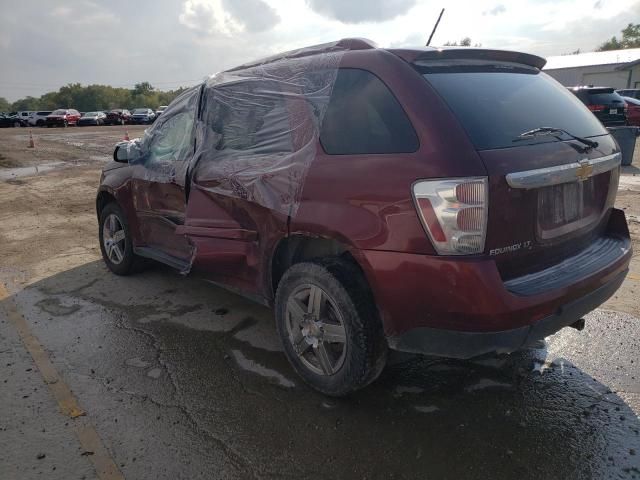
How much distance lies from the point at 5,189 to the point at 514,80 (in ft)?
36.3

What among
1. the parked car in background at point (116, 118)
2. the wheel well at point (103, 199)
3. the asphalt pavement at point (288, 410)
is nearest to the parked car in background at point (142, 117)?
the parked car in background at point (116, 118)

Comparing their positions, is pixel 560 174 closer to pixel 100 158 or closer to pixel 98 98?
pixel 100 158

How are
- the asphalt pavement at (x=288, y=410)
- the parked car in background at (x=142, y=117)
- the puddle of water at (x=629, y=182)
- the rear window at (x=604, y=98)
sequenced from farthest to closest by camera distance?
the parked car in background at (x=142, y=117) < the rear window at (x=604, y=98) < the puddle of water at (x=629, y=182) < the asphalt pavement at (x=288, y=410)

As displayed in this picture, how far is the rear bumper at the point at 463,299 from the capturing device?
225 centimetres

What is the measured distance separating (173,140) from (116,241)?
1420mm

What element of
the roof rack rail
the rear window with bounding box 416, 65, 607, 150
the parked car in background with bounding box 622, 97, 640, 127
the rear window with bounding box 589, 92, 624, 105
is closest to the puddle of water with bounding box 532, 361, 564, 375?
the rear window with bounding box 416, 65, 607, 150

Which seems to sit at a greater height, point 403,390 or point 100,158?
point 100,158

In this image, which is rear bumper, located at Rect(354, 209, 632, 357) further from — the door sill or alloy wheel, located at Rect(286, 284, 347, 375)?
the door sill

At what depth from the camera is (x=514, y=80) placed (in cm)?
290

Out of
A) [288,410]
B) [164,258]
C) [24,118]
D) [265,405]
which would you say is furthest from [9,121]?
[288,410]

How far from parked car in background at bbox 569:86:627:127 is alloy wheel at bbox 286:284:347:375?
14246mm

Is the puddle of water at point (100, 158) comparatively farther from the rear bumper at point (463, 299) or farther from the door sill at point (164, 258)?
the rear bumper at point (463, 299)

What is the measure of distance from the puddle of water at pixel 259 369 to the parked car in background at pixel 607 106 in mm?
14222

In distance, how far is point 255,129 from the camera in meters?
3.37
